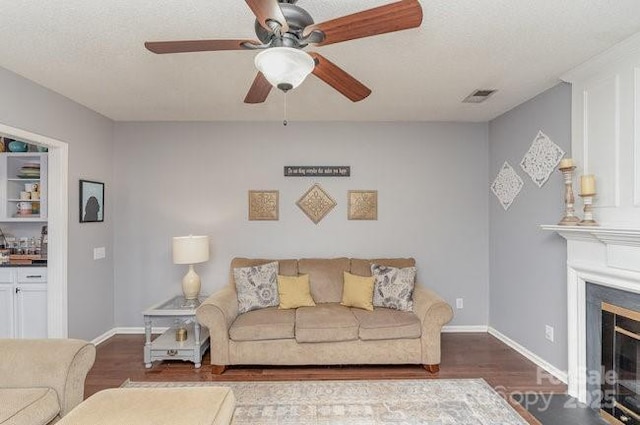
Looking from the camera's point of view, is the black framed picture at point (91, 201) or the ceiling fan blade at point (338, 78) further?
the black framed picture at point (91, 201)

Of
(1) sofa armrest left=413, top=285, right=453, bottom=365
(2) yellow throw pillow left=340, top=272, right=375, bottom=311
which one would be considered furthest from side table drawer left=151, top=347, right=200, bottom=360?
(1) sofa armrest left=413, top=285, right=453, bottom=365

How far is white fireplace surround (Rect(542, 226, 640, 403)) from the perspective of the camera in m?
2.21

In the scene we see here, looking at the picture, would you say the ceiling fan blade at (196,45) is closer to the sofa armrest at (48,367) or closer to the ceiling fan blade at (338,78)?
the ceiling fan blade at (338,78)

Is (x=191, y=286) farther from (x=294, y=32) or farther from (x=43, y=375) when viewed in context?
(x=294, y=32)

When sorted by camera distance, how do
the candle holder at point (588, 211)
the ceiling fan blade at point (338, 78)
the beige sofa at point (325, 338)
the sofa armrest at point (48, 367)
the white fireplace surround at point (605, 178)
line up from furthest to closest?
1. the beige sofa at point (325, 338)
2. the candle holder at point (588, 211)
3. the white fireplace surround at point (605, 178)
4. the sofa armrest at point (48, 367)
5. the ceiling fan blade at point (338, 78)

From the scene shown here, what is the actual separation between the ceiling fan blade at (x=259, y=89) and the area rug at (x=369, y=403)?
2.09 m

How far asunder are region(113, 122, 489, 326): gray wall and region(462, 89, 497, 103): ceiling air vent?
0.79 metres

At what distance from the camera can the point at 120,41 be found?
2293 mm

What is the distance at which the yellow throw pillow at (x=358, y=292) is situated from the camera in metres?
3.49

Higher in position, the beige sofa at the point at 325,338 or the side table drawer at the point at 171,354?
the beige sofa at the point at 325,338

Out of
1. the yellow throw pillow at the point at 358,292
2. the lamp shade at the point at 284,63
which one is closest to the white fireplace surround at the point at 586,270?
the yellow throw pillow at the point at 358,292

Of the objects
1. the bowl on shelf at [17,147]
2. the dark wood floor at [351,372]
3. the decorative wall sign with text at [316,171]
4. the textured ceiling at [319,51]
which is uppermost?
the textured ceiling at [319,51]

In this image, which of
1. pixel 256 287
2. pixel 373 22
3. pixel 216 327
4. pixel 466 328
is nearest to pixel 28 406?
pixel 216 327

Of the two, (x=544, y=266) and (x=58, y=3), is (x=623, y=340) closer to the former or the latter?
(x=544, y=266)
